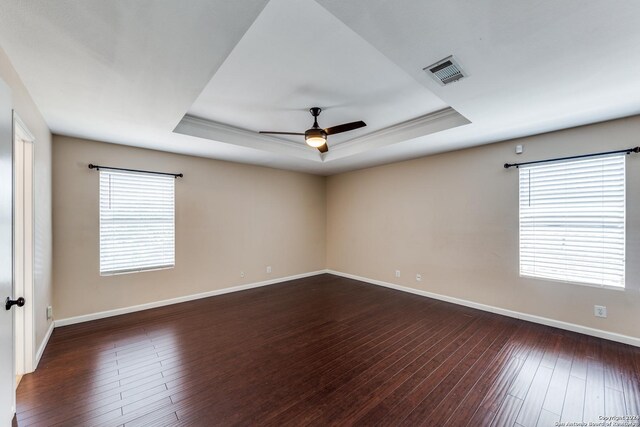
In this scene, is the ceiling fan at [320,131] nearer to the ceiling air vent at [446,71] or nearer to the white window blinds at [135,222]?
the ceiling air vent at [446,71]

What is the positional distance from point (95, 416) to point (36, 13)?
2610 mm

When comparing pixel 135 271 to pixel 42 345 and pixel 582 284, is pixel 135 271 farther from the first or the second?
pixel 582 284

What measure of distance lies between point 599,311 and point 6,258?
540 centimetres

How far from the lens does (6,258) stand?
1.45 metres

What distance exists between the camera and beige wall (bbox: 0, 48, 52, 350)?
7.56 ft

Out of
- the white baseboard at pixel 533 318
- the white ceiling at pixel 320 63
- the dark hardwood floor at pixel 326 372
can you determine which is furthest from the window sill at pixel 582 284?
the white ceiling at pixel 320 63

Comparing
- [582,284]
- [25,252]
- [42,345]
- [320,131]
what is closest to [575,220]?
[582,284]

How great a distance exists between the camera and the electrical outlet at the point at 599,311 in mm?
3085

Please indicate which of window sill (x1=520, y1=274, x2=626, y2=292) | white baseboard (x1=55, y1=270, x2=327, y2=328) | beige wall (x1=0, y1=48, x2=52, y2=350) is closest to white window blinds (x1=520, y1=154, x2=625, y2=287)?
window sill (x1=520, y1=274, x2=626, y2=292)

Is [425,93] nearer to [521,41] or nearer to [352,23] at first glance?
[521,41]

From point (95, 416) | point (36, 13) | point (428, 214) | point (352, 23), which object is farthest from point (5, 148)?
point (428, 214)

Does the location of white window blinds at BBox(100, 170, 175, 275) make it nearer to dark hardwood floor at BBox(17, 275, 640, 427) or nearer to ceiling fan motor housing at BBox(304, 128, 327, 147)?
dark hardwood floor at BBox(17, 275, 640, 427)

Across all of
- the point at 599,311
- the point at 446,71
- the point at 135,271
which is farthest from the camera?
the point at 135,271

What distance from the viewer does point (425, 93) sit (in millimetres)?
2811
